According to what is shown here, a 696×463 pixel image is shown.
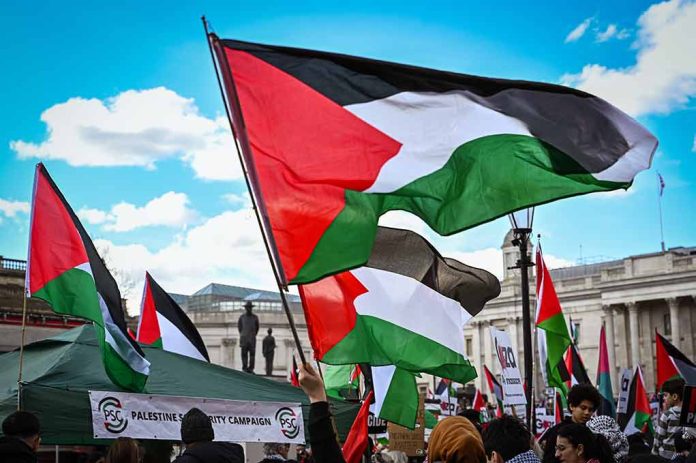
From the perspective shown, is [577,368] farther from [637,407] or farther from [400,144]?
[400,144]

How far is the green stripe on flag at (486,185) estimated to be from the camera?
625 centimetres

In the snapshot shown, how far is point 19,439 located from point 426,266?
189 inches

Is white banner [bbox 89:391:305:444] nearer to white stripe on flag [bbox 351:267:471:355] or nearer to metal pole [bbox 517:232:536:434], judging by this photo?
white stripe on flag [bbox 351:267:471:355]

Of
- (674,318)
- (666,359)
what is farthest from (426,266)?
(674,318)

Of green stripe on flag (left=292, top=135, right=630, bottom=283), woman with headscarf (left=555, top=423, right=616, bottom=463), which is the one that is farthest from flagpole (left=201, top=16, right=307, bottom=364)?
woman with headscarf (left=555, top=423, right=616, bottom=463)

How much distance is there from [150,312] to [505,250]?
7922 centimetres

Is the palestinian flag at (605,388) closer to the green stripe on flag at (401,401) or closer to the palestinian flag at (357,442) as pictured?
the green stripe on flag at (401,401)

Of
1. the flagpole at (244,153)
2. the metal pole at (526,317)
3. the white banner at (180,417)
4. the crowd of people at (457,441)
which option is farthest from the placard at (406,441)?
the flagpole at (244,153)

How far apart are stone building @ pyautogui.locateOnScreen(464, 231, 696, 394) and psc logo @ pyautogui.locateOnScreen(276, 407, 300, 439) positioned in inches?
2691

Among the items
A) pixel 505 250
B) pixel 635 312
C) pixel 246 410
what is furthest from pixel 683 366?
pixel 505 250

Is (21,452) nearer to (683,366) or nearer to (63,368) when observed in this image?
(63,368)

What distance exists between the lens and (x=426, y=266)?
31.8 ft

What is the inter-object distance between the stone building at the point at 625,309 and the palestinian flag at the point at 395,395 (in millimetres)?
67808

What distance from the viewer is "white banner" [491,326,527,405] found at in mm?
14681
